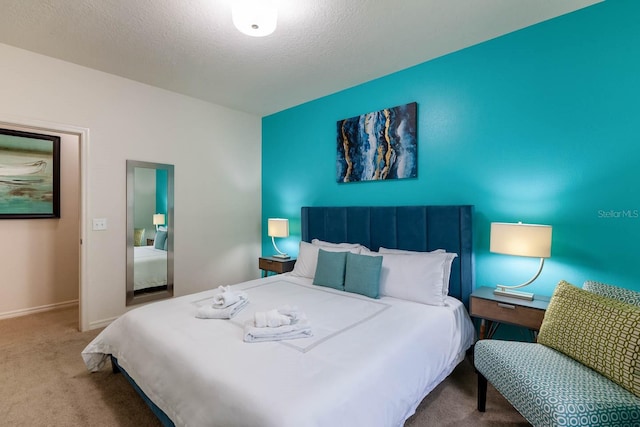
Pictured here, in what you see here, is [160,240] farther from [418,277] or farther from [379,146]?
[418,277]

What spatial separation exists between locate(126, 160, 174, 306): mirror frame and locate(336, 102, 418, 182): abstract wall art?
209cm

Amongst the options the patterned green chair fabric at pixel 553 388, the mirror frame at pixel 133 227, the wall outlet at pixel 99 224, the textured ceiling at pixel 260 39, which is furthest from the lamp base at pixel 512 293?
the wall outlet at pixel 99 224

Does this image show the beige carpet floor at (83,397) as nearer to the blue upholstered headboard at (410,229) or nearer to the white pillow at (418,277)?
the white pillow at (418,277)

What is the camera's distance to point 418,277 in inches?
94.8

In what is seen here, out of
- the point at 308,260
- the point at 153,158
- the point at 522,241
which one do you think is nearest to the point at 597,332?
the point at 522,241

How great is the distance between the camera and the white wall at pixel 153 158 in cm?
285

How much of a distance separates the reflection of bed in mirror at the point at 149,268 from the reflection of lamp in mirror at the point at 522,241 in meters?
3.57

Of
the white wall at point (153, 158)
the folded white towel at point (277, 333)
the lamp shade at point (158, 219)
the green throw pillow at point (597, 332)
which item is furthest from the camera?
the lamp shade at point (158, 219)

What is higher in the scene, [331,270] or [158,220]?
[158,220]

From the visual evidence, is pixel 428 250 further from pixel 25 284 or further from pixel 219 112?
pixel 25 284

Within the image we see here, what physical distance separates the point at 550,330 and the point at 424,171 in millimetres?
1650

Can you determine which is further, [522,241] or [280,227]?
[280,227]

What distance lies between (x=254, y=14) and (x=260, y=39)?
637 millimetres

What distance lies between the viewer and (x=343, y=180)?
3.53 metres
